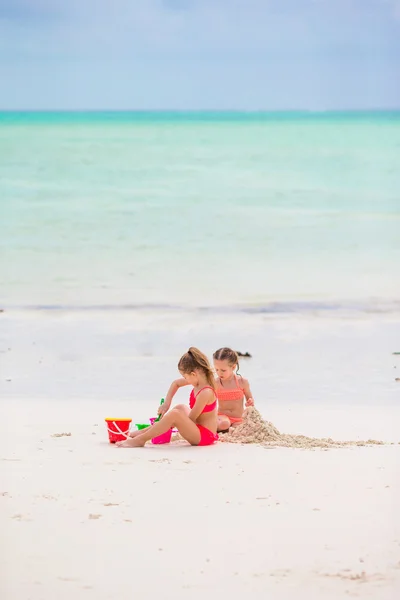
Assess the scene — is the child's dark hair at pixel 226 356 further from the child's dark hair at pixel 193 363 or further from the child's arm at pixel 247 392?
the child's dark hair at pixel 193 363

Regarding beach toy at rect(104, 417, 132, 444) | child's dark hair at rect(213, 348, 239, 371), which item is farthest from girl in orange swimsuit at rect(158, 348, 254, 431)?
beach toy at rect(104, 417, 132, 444)

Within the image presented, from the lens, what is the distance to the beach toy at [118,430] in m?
5.02

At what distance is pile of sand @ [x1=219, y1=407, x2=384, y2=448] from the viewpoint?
5.01 m

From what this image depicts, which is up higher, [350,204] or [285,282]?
[350,204]

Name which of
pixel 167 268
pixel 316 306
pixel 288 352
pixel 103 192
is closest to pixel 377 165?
pixel 103 192

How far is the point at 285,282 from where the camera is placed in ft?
44.2

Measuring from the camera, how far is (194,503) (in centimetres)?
382

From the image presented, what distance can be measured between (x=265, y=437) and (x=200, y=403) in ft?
1.24

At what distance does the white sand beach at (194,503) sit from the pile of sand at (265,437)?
0.39 ft

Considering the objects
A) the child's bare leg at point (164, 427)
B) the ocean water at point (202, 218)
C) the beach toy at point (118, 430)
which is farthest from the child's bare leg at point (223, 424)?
the ocean water at point (202, 218)

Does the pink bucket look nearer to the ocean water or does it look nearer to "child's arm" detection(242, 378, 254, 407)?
"child's arm" detection(242, 378, 254, 407)

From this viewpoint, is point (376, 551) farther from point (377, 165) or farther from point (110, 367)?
point (377, 165)

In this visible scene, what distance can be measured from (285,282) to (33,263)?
13.3ft

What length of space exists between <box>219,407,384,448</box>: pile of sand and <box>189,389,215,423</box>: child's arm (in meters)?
0.23
